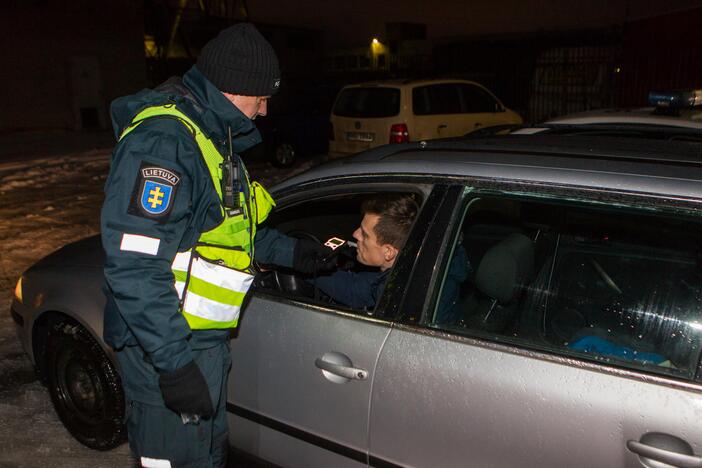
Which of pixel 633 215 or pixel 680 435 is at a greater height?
pixel 633 215

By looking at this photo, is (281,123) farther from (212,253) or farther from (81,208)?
(212,253)

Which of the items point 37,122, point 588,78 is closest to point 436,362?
point 588,78

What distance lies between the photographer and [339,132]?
9828mm

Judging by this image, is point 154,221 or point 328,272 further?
point 328,272

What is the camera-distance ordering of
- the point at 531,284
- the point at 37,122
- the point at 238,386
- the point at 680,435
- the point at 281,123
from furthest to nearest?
1. the point at 37,122
2. the point at 281,123
3. the point at 238,386
4. the point at 531,284
5. the point at 680,435

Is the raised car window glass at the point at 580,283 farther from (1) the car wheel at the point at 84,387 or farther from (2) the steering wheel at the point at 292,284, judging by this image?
(1) the car wheel at the point at 84,387

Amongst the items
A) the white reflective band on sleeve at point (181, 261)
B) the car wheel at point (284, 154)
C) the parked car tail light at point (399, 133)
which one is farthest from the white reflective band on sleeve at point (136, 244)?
the car wheel at point (284, 154)

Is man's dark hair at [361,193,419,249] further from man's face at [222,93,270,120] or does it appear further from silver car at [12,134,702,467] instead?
man's face at [222,93,270,120]

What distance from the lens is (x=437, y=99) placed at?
9.54 m

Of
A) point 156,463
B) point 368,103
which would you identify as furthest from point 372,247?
point 368,103

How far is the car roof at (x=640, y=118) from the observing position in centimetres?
461

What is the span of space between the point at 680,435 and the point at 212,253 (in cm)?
134

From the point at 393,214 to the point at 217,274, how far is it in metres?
0.75

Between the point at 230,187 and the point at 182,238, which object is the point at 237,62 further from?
the point at 182,238
